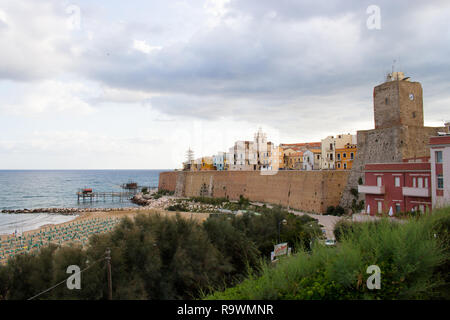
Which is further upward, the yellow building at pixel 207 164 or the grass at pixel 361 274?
the yellow building at pixel 207 164

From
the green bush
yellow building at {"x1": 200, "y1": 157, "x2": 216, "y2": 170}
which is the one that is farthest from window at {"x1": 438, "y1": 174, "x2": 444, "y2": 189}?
yellow building at {"x1": 200, "y1": 157, "x2": 216, "y2": 170}

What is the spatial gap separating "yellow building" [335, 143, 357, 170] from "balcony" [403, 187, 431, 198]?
18425mm

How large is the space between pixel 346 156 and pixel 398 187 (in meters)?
18.2

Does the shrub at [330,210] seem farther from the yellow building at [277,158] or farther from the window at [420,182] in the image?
the yellow building at [277,158]

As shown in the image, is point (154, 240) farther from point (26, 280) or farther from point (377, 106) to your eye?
point (377, 106)

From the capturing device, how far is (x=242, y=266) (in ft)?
42.3

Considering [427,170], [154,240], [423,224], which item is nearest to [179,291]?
[154,240]

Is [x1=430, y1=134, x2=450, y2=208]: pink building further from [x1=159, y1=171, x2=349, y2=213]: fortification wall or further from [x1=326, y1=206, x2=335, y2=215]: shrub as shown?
[x1=159, y1=171, x2=349, y2=213]: fortification wall

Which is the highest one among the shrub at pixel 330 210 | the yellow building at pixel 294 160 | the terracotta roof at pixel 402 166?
the yellow building at pixel 294 160

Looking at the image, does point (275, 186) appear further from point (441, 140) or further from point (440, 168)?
point (441, 140)

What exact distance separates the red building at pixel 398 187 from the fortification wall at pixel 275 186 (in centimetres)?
956

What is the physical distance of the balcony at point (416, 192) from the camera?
17.5 metres

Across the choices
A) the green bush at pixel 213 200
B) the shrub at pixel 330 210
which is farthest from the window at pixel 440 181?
the green bush at pixel 213 200
